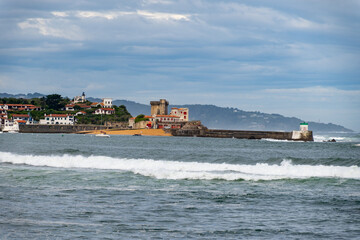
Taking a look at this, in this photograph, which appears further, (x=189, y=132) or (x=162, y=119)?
(x=162, y=119)

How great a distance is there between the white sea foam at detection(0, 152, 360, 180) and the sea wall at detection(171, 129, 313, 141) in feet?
208

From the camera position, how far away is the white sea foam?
28109 mm

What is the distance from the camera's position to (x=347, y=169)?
30375 mm

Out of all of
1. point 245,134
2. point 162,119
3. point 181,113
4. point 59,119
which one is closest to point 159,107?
point 181,113

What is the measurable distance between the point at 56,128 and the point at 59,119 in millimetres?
9209

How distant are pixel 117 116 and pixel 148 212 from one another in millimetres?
149670

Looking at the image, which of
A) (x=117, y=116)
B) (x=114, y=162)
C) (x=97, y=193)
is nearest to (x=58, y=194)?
(x=97, y=193)

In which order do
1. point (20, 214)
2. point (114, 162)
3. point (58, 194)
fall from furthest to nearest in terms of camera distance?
point (114, 162)
point (58, 194)
point (20, 214)

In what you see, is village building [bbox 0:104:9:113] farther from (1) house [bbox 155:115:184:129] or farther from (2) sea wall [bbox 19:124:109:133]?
(1) house [bbox 155:115:184:129]

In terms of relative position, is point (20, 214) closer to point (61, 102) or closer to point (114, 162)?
point (114, 162)

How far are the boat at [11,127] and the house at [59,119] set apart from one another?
8533mm

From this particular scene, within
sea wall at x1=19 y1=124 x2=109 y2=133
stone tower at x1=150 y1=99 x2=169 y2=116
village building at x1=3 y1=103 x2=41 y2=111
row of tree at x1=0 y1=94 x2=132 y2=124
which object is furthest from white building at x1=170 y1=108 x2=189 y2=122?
village building at x1=3 y1=103 x2=41 y2=111

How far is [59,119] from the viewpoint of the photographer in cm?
15800

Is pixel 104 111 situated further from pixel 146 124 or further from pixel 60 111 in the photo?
pixel 146 124
